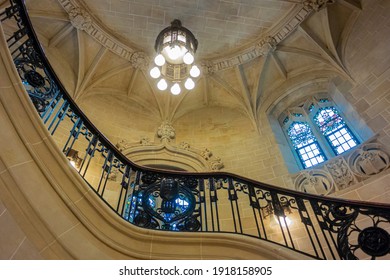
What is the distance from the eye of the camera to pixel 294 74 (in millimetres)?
8469

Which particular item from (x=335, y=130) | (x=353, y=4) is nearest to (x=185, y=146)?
(x=335, y=130)

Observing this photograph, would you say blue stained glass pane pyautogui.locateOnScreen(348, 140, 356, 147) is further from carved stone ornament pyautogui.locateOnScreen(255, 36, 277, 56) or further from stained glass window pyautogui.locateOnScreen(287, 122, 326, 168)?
carved stone ornament pyautogui.locateOnScreen(255, 36, 277, 56)

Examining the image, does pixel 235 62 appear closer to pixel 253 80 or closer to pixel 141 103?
pixel 253 80

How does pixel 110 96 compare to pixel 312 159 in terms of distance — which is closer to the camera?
pixel 312 159

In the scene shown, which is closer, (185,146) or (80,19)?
(80,19)

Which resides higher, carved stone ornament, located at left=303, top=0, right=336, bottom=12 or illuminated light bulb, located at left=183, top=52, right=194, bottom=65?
carved stone ornament, located at left=303, top=0, right=336, bottom=12

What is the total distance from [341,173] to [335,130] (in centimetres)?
150

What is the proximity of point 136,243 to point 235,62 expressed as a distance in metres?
6.95

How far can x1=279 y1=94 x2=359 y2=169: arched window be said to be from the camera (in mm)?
6383

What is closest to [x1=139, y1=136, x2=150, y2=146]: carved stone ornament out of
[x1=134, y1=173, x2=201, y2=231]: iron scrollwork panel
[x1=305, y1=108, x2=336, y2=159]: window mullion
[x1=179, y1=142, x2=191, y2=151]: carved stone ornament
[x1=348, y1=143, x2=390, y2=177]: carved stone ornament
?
[x1=179, y1=142, x2=191, y2=151]: carved stone ornament

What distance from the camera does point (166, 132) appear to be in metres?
7.89

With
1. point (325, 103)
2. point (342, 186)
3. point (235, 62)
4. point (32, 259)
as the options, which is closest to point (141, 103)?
point (235, 62)

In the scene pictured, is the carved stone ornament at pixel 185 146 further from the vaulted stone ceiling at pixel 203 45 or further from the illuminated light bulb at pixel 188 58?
the illuminated light bulb at pixel 188 58

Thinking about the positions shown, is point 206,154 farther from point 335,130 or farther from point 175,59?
point 335,130
